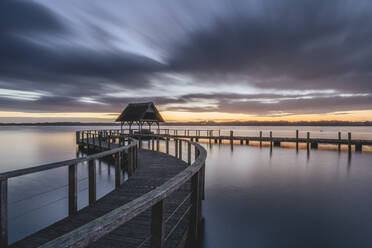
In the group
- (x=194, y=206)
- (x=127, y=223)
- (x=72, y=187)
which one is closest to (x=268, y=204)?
(x=194, y=206)

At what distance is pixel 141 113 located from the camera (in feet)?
76.9

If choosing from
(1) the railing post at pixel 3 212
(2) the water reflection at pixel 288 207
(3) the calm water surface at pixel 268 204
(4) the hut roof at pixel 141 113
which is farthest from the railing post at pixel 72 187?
(4) the hut roof at pixel 141 113

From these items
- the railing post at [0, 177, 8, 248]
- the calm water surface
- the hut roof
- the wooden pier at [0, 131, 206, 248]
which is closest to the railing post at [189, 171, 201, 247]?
the wooden pier at [0, 131, 206, 248]

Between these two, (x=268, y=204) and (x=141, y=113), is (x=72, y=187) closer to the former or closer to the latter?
(x=268, y=204)

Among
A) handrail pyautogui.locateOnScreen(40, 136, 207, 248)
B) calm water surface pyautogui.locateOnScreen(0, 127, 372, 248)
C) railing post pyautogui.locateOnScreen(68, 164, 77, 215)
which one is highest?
handrail pyautogui.locateOnScreen(40, 136, 207, 248)

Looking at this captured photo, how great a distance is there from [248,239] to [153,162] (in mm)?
4698

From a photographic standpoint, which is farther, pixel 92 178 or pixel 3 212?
pixel 92 178

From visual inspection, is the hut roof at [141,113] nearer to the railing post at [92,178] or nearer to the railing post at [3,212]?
the railing post at [92,178]

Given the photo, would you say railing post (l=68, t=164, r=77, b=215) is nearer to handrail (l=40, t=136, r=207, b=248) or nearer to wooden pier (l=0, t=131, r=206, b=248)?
wooden pier (l=0, t=131, r=206, b=248)

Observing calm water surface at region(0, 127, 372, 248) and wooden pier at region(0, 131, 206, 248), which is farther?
calm water surface at region(0, 127, 372, 248)

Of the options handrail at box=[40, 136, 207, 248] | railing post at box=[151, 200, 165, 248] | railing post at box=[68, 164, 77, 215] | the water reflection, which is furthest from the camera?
the water reflection

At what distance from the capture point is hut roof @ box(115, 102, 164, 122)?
77.0ft

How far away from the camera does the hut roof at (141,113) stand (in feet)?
77.0

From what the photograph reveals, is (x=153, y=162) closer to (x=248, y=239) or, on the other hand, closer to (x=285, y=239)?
(x=248, y=239)
